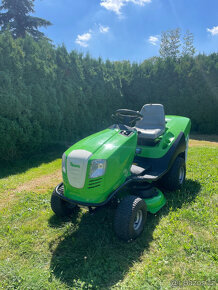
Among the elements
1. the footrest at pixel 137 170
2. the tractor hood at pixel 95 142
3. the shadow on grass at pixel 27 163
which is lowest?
the shadow on grass at pixel 27 163

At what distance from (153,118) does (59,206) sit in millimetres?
2342

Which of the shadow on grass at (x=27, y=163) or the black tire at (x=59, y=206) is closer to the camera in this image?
the black tire at (x=59, y=206)

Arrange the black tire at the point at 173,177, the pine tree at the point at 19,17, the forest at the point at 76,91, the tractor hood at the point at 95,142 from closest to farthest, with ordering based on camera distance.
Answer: the tractor hood at the point at 95,142
the black tire at the point at 173,177
the forest at the point at 76,91
the pine tree at the point at 19,17

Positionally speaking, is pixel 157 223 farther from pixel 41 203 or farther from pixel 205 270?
pixel 41 203

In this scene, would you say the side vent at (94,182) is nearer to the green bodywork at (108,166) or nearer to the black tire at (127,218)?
the green bodywork at (108,166)

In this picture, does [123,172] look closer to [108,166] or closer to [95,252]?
[108,166]

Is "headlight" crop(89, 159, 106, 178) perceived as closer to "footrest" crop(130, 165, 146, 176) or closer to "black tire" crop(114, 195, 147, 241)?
"black tire" crop(114, 195, 147, 241)

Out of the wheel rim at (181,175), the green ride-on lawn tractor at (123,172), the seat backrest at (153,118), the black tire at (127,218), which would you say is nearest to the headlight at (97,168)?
the green ride-on lawn tractor at (123,172)

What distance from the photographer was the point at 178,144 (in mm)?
3773

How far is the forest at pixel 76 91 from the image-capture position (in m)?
6.11

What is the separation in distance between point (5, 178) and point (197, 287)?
15.0ft

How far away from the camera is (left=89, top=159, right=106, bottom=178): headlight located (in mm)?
2363


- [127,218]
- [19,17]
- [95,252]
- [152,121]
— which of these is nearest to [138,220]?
[127,218]

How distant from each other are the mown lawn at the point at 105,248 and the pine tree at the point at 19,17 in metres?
15.9
